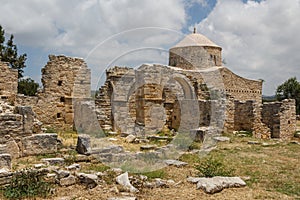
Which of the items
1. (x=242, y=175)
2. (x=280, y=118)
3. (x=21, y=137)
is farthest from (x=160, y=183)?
(x=280, y=118)

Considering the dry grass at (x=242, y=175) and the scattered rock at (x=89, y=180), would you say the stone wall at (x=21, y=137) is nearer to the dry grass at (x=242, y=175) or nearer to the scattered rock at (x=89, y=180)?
the dry grass at (x=242, y=175)

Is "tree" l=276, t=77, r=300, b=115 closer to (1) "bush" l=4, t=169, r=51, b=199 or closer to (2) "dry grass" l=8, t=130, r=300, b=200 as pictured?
(2) "dry grass" l=8, t=130, r=300, b=200

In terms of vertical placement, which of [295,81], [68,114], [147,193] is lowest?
[147,193]

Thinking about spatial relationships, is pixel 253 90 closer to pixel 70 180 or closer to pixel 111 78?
pixel 111 78

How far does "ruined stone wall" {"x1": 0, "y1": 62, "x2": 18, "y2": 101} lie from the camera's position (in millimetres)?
13703

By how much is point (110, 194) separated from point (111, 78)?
10.1 m

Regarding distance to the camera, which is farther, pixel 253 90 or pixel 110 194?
pixel 253 90

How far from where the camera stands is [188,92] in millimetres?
18531

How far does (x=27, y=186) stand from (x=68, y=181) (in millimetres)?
773

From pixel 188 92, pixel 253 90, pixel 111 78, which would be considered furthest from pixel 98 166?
pixel 253 90

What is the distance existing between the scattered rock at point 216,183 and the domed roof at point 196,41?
972 inches

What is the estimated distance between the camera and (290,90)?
37.5 m

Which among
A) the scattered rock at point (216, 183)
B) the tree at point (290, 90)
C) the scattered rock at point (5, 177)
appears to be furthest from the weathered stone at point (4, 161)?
the tree at point (290, 90)

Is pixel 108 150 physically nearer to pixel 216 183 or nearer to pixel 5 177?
pixel 5 177
